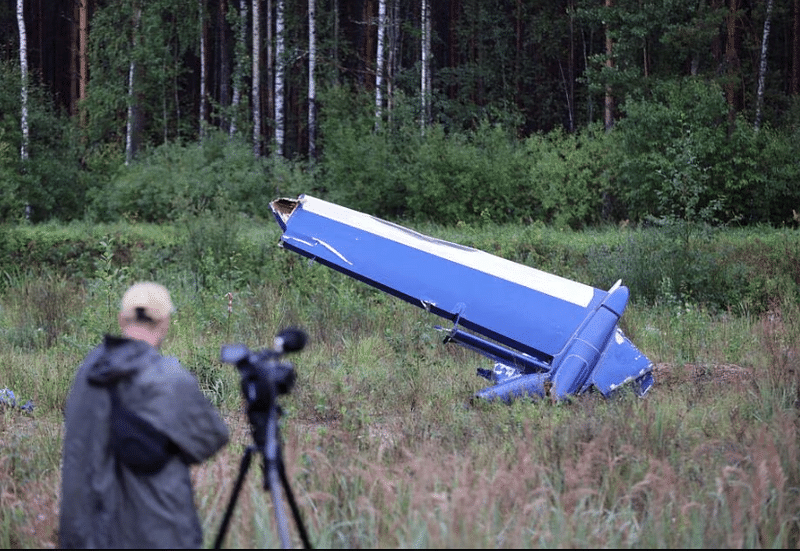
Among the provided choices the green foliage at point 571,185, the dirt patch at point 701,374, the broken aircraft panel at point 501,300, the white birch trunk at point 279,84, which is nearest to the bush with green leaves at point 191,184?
the white birch trunk at point 279,84

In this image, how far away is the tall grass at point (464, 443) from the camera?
4.33 m

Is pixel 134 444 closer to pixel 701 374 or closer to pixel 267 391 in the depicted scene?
pixel 267 391

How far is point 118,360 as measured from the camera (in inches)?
128

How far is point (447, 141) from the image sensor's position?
67.8 ft

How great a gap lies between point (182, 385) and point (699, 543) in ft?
7.70

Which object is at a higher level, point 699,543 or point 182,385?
point 182,385

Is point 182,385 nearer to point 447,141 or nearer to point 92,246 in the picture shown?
point 92,246

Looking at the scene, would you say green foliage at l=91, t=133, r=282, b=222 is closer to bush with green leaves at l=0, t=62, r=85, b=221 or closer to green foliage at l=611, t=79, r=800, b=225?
bush with green leaves at l=0, t=62, r=85, b=221

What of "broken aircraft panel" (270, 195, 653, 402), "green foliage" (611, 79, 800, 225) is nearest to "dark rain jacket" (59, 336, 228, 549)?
"broken aircraft panel" (270, 195, 653, 402)

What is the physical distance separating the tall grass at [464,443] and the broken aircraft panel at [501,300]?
0.91 ft

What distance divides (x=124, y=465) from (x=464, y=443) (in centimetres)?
316

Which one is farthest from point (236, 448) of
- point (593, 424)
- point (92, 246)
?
point (92, 246)

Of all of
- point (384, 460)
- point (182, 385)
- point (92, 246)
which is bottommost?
point (92, 246)

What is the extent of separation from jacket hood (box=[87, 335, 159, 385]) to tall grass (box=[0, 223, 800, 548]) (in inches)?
44.7
